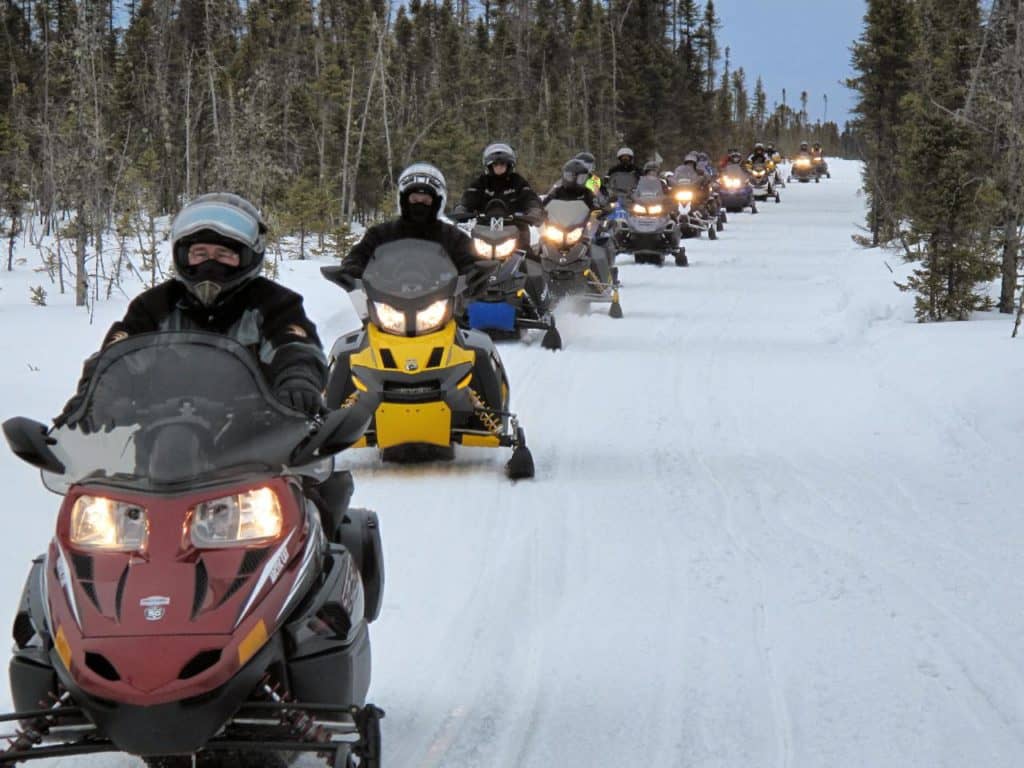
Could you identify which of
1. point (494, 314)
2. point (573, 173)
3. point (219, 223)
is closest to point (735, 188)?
point (573, 173)

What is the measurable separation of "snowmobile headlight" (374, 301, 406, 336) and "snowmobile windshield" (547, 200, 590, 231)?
8.59 m

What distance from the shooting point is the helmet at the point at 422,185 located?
9.01 meters

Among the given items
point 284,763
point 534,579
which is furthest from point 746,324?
point 284,763

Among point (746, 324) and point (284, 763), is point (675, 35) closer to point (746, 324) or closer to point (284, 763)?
point (746, 324)

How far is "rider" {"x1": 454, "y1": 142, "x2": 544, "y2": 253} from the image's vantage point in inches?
541

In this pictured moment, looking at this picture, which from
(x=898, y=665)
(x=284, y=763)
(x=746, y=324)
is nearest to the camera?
(x=284, y=763)

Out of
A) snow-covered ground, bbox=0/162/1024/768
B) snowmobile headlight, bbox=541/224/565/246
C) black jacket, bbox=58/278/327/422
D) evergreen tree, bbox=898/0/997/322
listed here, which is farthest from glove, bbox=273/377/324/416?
snowmobile headlight, bbox=541/224/565/246

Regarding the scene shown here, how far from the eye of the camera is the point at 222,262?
412 cm

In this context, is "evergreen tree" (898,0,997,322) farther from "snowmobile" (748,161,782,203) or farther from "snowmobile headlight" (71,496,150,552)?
"snowmobile" (748,161,782,203)

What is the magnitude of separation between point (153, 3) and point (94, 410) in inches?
1752

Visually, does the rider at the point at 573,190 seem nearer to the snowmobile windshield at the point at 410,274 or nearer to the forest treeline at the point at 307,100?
the forest treeline at the point at 307,100

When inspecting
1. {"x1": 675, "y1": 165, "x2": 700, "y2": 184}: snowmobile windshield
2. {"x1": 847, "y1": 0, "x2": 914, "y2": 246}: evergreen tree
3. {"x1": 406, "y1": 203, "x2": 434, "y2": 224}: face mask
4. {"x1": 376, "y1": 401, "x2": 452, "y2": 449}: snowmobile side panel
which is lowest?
{"x1": 376, "y1": 401, "x2": 452, "y2": 449}: snowmobile side panel

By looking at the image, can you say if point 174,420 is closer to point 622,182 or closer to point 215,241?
point 215,241

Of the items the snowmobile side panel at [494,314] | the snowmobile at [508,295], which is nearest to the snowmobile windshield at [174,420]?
the snowmobile at [508,295]
